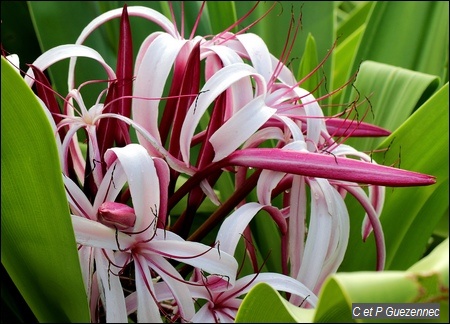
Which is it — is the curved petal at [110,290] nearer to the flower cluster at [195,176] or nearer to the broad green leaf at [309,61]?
the flower cluster at [195,176]

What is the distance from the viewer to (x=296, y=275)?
449 millimetres

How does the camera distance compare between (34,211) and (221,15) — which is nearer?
(34,211)

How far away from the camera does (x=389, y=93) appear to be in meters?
0.71

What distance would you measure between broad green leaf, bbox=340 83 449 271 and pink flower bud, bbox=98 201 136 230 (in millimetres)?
237

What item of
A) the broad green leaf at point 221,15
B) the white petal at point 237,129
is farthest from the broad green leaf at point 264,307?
the broad green leaf at point 221,15

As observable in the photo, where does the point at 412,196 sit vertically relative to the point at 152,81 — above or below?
below

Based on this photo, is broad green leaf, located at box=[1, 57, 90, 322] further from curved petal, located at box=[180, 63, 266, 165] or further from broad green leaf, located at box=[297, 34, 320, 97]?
broad green leaf, located at box=[297, 34, 320, 97]

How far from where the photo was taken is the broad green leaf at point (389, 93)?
26.7 inches

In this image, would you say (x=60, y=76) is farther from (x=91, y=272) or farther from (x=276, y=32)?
(x=91, y=272)

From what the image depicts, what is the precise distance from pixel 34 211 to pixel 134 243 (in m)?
0.06

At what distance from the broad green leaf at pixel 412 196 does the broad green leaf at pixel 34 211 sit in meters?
0.27

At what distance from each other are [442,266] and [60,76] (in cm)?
57

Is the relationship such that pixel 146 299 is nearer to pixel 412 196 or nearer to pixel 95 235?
pixel 95 235

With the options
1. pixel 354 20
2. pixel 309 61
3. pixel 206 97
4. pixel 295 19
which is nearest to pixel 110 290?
pixel 206 97
